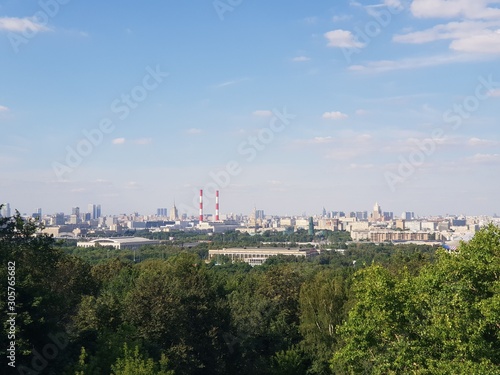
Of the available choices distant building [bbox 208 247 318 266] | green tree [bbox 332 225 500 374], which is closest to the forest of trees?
green tree [bbox 332 225 500 374]

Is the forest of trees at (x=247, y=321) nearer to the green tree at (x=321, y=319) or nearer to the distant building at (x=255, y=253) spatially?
the green tree at (x=321, y=319)

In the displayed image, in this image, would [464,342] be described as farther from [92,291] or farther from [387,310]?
[92,291]

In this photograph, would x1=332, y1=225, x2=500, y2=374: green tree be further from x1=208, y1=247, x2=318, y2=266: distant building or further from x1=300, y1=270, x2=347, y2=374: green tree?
x1=208, y1=247, x2=318, y2=266: distant building

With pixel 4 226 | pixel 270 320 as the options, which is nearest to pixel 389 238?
pixel 270 320

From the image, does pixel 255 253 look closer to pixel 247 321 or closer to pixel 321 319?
pixel 321 319

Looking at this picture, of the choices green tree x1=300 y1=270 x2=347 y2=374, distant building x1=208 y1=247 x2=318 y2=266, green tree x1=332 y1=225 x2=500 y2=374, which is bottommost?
distant building x1=208 y1=247 x2=318 y2=266

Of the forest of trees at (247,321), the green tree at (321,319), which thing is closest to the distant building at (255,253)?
the forest of trees at (247,321)

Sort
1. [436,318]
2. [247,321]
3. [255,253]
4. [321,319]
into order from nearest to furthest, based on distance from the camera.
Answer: [436,318] → [247,321] → [321,319] → [255,253]

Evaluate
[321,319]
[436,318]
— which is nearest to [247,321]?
[321,319]
